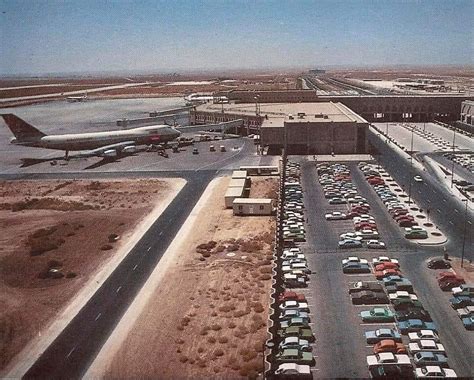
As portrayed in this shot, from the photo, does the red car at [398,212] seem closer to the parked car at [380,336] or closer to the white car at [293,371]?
the parked car at [380,336]

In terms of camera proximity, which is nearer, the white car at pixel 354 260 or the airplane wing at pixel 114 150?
the white car at pixel 354 260

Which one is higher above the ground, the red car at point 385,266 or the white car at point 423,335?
the red car at point 385,266

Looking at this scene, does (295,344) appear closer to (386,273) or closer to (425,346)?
(425,346)

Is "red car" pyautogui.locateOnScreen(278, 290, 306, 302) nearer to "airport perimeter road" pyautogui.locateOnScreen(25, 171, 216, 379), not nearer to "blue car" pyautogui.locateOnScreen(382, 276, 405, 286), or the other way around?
"blue car" pyautogui.locateOnScreen(382, 276, 405, 286)

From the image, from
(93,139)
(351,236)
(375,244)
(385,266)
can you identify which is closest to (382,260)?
(385,266)

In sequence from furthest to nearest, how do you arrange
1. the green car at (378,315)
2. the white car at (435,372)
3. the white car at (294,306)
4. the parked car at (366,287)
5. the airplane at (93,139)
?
the airplane at (93,139) < the parked car at (366,287) < the white car at (294,306) < the green car at (378,315) < the white car at (435,372)

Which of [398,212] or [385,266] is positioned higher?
[398,212]

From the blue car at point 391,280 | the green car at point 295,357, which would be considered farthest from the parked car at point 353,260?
the green car at point 295,357
